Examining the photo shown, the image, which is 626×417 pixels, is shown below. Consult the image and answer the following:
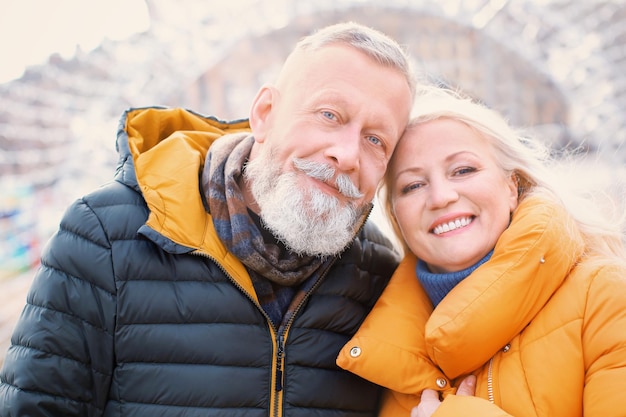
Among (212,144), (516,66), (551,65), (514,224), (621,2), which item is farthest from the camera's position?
(516,66)

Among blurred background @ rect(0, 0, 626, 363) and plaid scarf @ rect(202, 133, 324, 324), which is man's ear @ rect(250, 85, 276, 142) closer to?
plaid scarf @ rect(202, 133, 324, 324)

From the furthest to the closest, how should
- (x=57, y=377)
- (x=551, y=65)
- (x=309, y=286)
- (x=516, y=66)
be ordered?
(x=516, y=66) → (x=551, y=65) → (x=309, y=286) → (x=57, y=377)

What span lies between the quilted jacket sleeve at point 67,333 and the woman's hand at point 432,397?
1.05 metres

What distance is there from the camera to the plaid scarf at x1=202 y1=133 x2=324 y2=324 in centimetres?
201

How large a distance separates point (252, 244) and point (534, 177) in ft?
3.73

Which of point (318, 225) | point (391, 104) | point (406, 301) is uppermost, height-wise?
point (391, 104)

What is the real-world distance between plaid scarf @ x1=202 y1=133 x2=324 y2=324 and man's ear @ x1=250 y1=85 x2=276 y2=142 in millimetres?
123

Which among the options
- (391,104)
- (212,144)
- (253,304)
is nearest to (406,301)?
(253,304)

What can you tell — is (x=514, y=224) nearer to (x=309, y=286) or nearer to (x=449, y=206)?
(x=449, y=206)

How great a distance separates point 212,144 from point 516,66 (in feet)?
67.1

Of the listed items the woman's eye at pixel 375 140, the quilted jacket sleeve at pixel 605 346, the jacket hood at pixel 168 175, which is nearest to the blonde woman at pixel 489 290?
the quilted jacket sleeve at pixel 605 346

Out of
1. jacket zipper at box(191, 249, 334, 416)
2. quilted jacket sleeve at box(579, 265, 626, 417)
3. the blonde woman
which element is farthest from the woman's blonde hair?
jacket zipper at box(191, 249, 334, 416)

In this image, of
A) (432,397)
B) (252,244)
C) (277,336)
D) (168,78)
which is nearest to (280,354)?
(277,336)

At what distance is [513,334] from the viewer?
179 centimetres
